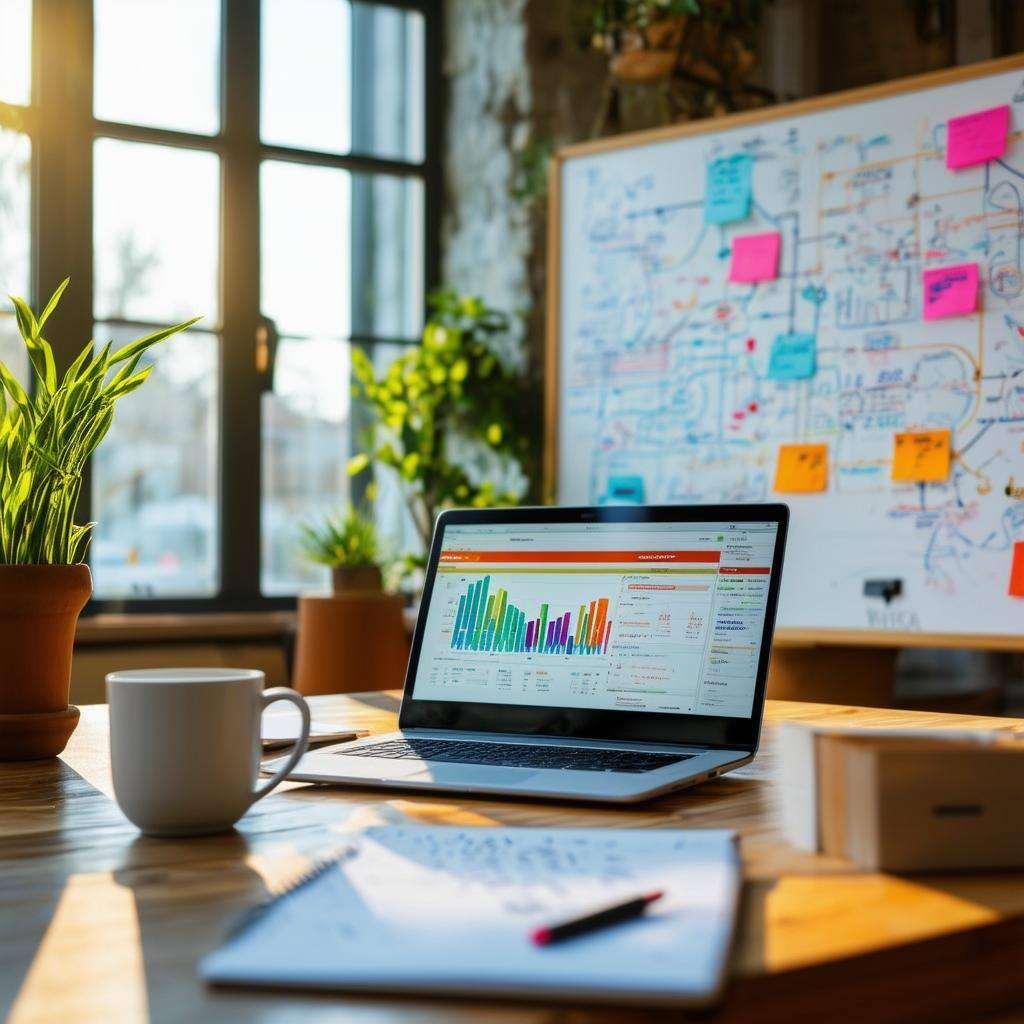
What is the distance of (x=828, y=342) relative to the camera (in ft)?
9.37

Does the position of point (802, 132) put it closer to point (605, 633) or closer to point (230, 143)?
point (230, 143)

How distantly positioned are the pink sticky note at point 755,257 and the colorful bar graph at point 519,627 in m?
1.89

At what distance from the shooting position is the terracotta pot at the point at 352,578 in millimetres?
3062

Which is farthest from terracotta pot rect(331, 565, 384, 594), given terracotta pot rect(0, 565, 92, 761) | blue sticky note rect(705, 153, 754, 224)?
terracotta pot rect(0, 565, 92, 761)

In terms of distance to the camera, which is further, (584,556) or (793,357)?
(793,357)

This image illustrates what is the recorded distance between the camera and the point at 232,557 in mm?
3621

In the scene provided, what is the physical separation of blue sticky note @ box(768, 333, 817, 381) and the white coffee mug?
2224 millimetres

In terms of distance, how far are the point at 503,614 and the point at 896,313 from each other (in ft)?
5.94

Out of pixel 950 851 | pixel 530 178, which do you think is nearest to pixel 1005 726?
pixel 950 851

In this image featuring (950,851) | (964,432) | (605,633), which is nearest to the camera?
(950,851)

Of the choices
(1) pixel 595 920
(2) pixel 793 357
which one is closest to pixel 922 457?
(2) pixel 793 357

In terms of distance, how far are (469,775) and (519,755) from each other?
3.8 inches

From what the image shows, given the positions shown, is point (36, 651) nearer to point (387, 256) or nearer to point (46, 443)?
point (46, 443)

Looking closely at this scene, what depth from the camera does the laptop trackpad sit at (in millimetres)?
978
